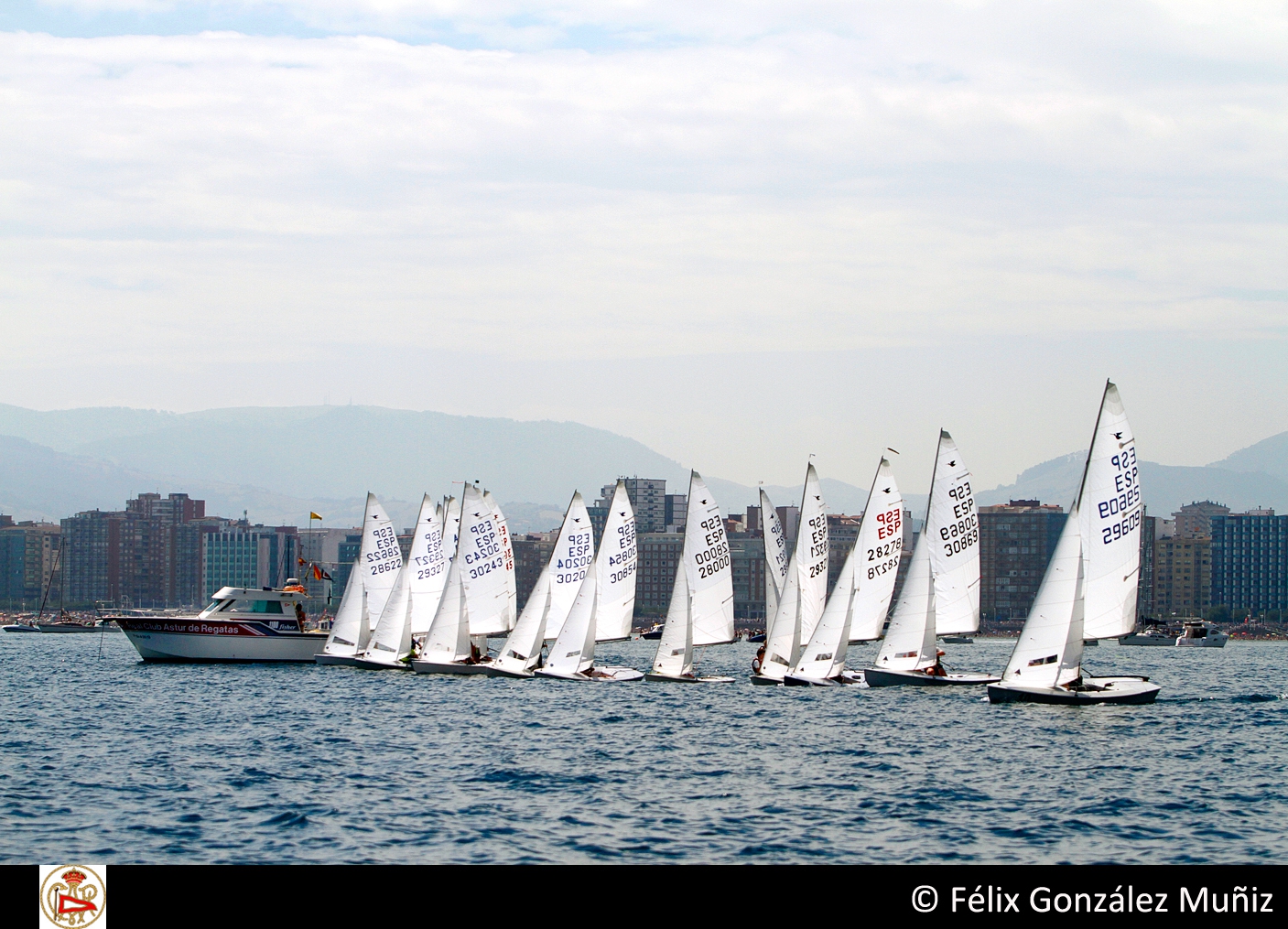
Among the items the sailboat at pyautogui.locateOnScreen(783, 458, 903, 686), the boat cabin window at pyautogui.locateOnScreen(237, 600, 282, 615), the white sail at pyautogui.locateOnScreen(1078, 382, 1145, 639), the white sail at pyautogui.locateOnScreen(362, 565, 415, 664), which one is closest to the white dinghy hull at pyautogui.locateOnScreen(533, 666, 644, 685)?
the sailboat at pyautogui.locateOnScreen(783, 458, 903, 686)

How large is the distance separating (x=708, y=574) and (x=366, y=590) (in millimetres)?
23389

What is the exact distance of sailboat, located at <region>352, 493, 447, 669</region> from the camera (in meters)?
77.7

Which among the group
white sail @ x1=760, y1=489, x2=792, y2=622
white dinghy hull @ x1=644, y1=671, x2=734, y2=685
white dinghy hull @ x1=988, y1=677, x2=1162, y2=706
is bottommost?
white dinghy hull @ x1=644, y1=671, x2=734, y2=685

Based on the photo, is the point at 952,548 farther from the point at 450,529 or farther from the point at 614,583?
the point at 450,529

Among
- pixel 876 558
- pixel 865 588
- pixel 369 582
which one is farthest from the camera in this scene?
pixel 369 582

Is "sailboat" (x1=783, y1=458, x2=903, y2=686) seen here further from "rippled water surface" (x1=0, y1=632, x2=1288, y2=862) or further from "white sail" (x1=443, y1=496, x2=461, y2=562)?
"white sail" (x1=443, y1=496, x2=461, y2=562)

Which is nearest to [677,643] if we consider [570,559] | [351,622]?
[570,559]

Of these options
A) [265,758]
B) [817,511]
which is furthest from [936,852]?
[817,511]

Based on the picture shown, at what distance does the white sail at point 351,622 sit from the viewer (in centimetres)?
8238

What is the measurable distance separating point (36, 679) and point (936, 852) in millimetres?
67233

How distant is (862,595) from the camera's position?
64.0 metres

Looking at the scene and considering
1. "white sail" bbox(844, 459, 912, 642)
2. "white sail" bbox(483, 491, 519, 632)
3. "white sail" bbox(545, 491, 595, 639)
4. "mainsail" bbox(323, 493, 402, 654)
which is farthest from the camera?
"mainsail" bbox(323, 493, 402, 654)
